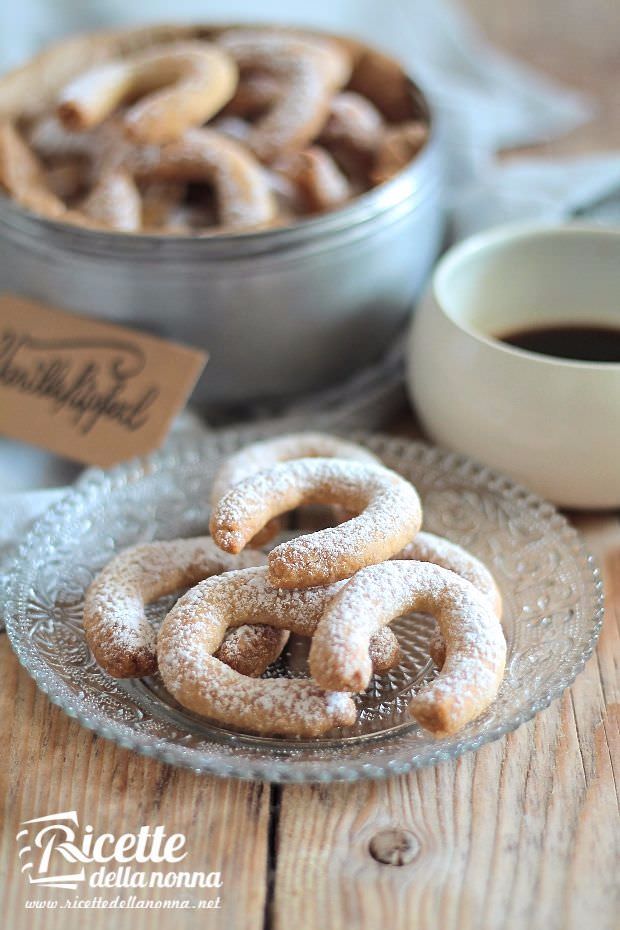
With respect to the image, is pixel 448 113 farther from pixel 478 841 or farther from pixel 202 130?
pixel 478 841

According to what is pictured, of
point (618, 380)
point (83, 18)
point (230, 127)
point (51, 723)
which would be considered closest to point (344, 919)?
point (51, 723)

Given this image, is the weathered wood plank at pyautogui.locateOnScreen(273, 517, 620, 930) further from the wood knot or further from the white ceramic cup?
the white ceramic cup

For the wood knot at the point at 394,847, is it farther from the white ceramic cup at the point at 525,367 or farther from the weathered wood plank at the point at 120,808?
the white ceramic cup at the point at 525,367

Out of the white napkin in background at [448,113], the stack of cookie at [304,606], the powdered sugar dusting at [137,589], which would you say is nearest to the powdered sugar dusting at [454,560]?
the stack of cookie at [304,606]

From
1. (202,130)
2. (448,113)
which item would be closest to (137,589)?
(202,130)

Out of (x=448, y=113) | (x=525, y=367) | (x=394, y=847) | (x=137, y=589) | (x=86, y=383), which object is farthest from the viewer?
(x=448, y=113)
